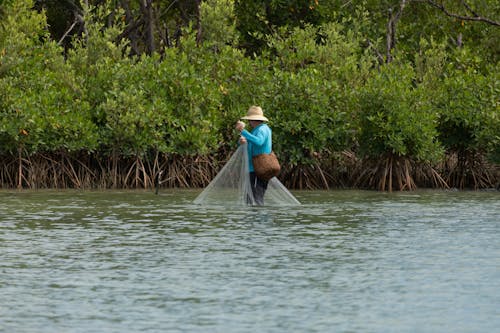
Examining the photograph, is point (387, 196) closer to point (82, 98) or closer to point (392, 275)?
point (82, 98)

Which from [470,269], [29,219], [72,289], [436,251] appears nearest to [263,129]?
[29,219]

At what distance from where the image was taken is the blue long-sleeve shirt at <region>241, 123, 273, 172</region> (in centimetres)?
1798

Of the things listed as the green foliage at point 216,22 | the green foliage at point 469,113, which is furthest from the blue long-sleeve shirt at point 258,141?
the green foliage at point 216,22

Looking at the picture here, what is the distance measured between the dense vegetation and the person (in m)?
5.85

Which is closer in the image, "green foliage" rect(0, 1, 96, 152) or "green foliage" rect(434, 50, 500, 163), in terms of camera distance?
"green foliage" rect(0, 1, 96, 152)

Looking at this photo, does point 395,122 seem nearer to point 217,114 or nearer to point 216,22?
point 217,114

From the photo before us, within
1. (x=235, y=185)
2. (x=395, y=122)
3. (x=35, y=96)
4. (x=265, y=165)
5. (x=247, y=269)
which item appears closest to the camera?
(x=247, y=269)

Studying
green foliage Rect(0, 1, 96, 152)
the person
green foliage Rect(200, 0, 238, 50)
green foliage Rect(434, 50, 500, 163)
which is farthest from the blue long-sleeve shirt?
green foliage Rect(200, 0, 238, 50)

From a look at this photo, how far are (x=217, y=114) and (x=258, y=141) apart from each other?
752 cm

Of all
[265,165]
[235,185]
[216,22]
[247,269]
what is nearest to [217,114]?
[216,22]

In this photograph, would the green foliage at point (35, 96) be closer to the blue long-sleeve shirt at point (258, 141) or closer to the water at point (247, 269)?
the water at point (247, 269)

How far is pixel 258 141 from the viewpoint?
18.0 meters

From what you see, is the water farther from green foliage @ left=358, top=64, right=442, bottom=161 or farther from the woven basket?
green foliage @ left=358, top=64, right=442, bottom=161

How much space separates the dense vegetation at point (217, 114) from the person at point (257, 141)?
585cm
